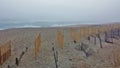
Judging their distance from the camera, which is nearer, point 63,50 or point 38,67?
point 38,67

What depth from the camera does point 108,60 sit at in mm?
14945

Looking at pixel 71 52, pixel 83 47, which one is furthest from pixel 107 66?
pixel 83 47

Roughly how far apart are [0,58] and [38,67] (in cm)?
192

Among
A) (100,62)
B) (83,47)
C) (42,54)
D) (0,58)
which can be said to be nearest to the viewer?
(0,58)

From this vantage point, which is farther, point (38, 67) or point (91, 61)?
point (91, 61)

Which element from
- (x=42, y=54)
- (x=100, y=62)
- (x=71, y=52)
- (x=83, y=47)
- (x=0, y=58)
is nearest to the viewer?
(x=0, y=58)

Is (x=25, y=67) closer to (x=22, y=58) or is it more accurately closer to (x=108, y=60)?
(x=22, y=58)

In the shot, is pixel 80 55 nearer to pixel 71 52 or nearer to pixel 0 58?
pixel 71 52

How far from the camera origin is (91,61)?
48.0ft

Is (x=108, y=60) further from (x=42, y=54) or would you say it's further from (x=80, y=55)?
(x=42, y=54)

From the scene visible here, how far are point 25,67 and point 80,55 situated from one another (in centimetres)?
424

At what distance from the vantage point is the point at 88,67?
13062 mm

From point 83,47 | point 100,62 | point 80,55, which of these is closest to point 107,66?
point 100,62

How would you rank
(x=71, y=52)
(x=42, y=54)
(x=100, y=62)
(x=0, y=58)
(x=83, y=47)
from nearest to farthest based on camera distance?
(x=0, y=58), (x=100, y=62), (x=42, y=54), (x=71, y=52), (x=83, y=47)
